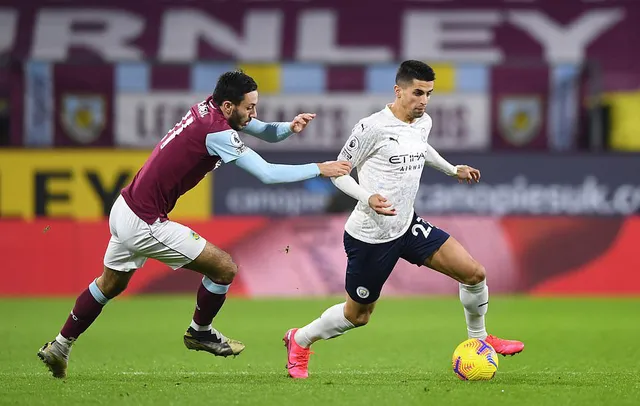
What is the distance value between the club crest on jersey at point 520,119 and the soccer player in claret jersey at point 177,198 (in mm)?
10982

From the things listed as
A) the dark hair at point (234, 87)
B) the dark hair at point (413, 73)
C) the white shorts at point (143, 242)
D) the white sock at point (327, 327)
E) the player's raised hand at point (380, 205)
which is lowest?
the white sock at point (327, 327)

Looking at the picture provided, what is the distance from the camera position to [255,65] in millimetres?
18344

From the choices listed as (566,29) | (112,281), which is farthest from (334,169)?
(566,29)

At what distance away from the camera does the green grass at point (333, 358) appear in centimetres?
709

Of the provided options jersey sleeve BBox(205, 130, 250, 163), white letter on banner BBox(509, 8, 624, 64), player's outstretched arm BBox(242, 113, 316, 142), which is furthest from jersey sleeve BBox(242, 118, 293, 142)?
white letter on banner BBox(509, 8, 624, 64)

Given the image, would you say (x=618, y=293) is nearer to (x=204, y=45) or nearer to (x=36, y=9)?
(x=204, y=45)

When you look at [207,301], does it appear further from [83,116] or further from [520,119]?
[520,119]

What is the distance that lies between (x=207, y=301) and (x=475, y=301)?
75.2 inches

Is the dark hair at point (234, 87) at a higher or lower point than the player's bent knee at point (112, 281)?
higher

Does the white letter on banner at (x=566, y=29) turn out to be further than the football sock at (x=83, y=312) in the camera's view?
Yes

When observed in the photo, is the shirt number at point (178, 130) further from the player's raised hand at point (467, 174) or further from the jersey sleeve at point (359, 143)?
the player's raised hand at point (467, 174)

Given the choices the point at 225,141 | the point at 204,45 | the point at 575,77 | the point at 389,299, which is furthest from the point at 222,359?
the point at 204,45

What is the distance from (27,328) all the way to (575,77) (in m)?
10.4

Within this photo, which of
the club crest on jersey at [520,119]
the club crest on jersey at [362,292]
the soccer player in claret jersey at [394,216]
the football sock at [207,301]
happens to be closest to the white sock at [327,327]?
the soccer player in claret jersey at [394,216]
